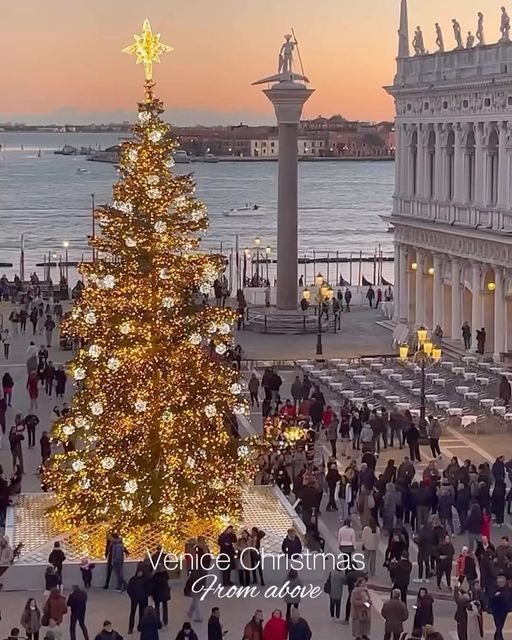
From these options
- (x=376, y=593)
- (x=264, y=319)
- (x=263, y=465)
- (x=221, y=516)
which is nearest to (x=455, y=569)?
(x=376, y=593)

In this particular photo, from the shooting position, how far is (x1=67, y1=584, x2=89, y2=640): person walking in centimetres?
1719

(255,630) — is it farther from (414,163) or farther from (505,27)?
(414,163)

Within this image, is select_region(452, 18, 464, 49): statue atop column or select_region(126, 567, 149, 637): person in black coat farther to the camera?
select_region(452, 18, 464, 49): statue atop column

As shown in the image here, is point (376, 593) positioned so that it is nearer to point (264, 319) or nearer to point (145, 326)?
point (145, 326)

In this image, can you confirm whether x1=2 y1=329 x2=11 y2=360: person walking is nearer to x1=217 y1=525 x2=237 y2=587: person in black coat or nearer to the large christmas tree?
the large christmas tree

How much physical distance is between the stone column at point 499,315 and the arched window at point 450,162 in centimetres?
448

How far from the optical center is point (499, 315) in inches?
1475

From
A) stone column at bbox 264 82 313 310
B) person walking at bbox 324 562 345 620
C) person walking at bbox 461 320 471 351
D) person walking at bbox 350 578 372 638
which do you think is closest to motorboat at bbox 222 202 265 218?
stone column at bbox 264 82 313 310

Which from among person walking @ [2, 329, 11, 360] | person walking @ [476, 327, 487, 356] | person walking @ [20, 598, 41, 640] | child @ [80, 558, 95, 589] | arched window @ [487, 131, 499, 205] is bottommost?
child @ [80, 558, 95, 589]

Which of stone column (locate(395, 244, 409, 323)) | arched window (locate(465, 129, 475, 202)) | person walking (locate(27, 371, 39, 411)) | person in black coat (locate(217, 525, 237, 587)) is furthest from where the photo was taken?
stone column (locate(395, 244, 409, 323))

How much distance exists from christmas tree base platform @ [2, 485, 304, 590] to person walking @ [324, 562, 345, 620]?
221 cm

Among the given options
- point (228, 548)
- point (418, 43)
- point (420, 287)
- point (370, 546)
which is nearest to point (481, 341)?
point (420, 287)

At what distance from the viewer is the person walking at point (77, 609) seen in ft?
56.4

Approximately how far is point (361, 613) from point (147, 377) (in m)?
4.91
